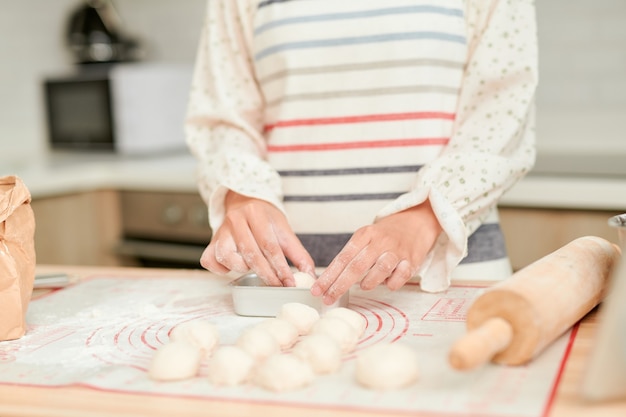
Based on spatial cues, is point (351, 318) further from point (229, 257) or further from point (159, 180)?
point (159, 180)

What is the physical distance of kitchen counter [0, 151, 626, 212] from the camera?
150 centimetres

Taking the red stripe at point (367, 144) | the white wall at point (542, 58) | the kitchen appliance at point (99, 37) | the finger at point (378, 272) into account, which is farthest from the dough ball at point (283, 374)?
the kitchen appliance at point (99, 37)

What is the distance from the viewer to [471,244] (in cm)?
115

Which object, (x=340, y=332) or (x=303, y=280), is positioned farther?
(x=303, y=280)

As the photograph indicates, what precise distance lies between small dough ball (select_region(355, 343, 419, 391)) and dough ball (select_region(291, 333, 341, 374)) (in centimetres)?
3

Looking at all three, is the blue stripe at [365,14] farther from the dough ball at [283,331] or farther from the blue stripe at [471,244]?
the dough ball at [283,331]

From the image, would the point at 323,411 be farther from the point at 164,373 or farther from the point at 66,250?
the point at 66,250

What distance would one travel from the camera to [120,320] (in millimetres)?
896

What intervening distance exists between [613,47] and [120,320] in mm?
1490

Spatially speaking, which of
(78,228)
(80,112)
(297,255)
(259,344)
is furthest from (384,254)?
(80,112)

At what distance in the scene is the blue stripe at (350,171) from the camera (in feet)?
3.77

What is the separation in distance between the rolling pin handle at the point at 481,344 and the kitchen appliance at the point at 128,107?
172 centimetres

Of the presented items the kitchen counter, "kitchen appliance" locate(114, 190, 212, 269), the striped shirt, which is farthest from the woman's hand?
"kitchen appliance" locate(114, 190, 212, 269)

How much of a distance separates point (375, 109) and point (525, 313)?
54cm
